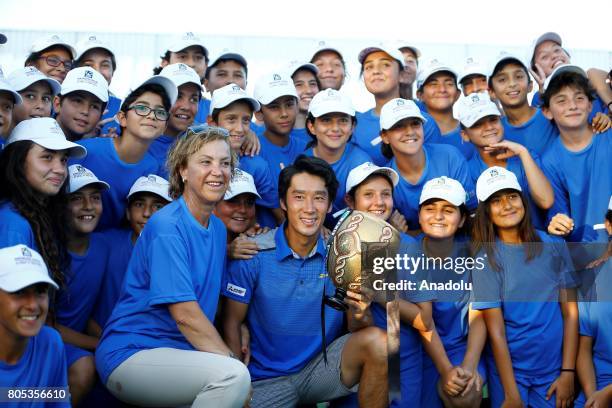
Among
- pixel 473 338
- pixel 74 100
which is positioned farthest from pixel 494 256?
pixel 74 100

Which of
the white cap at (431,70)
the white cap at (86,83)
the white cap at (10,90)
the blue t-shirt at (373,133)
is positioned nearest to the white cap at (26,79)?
the white cap at (86,83)

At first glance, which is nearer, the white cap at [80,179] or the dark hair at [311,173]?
the white cap at [80,179]

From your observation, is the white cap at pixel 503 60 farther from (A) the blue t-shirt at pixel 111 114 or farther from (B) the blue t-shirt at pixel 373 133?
(A) the blue t-shirt at pixel 111 114

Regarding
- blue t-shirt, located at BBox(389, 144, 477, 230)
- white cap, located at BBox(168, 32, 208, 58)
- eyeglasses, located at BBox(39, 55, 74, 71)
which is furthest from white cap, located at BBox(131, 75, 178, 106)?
blue t-shirt, located at BBox(389, 144, 477, 230)

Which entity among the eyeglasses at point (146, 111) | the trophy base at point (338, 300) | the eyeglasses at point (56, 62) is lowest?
the trophy base at point (338, 300)

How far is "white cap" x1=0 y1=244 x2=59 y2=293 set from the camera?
13.4ft

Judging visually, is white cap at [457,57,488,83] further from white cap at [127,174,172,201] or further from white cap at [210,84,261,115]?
white cap at [127,174,172,201]

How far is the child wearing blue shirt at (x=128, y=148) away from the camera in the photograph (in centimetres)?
598

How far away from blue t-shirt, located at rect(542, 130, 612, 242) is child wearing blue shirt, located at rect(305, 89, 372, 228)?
5.12 feet

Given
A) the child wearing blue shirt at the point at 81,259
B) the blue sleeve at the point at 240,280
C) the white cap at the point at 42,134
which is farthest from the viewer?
the blue sleeve at the point at 240,280

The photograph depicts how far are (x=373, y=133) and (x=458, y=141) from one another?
784 millimetres

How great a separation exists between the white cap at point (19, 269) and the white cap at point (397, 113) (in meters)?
3.32

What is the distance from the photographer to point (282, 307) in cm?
542

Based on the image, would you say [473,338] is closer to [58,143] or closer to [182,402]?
[182,402]
